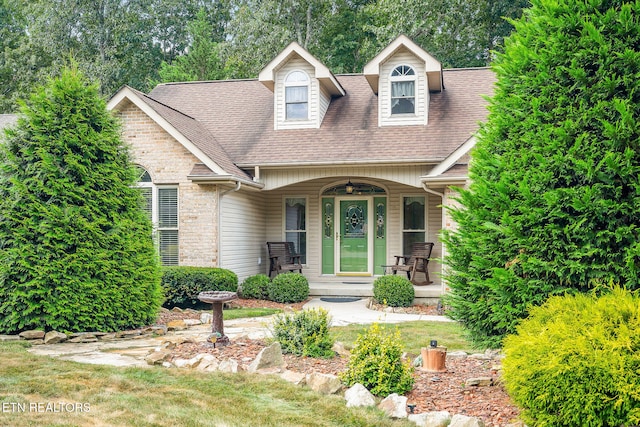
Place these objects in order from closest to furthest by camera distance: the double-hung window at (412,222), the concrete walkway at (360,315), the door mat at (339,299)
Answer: the concrete walkway at (360,315)
the door mat at (339,299)
the double-hung window at (412,222)

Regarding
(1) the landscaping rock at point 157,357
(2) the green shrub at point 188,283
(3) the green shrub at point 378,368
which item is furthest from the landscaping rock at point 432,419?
(2) the green shrub at point 188,283

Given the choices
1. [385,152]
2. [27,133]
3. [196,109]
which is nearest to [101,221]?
[27,133]

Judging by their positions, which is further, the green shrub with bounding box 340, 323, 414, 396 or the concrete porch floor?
the concrete porch floor

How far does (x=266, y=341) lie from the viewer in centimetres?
704

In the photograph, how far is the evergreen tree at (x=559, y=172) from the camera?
446 cm

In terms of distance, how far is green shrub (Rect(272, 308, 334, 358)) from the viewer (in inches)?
251

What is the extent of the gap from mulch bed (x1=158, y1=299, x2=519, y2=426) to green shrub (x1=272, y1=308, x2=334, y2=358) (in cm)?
11

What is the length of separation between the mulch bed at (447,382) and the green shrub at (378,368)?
0.16m

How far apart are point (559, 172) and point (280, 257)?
35.9 ft

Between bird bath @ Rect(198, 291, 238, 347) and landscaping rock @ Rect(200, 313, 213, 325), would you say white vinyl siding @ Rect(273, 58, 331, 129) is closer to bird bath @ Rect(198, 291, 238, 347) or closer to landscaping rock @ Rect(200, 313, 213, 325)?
landscaping rock @ Rect(200, 313, 213, 325)

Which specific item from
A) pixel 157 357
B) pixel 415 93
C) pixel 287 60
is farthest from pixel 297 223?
pixel 157 357

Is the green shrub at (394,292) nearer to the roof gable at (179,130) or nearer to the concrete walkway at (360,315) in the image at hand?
the concrete walkway at (360,315)

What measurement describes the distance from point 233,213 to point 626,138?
10.1 m

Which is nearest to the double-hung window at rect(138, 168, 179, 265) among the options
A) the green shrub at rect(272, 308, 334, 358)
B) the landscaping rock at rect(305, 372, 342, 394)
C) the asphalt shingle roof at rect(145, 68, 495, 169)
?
the asphalt shingle roof at rect(145, 68, 495, 169)
